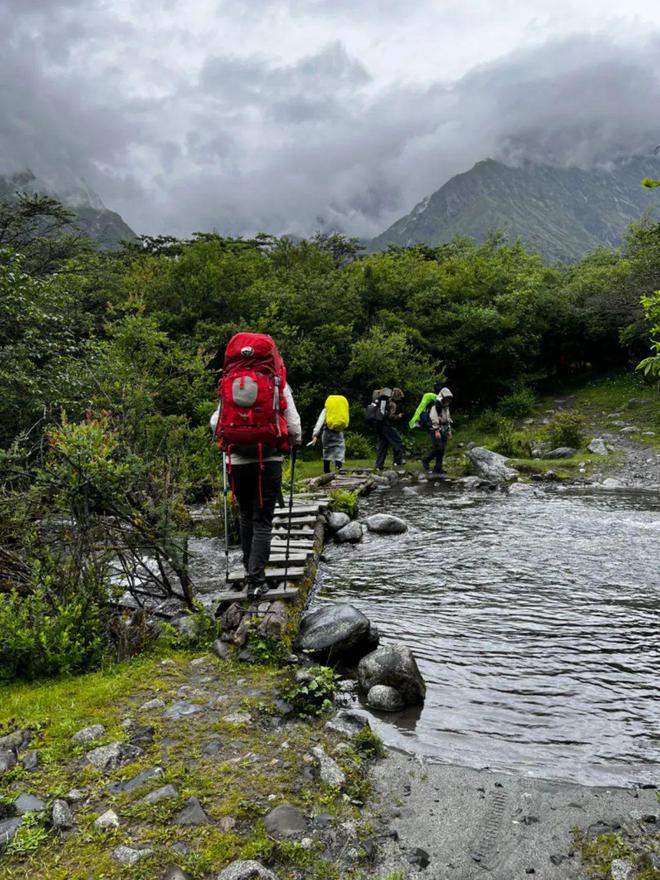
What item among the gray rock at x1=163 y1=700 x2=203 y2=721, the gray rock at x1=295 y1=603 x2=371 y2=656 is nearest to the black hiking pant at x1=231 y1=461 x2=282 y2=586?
the gray rock at x1=295 y1=603 x2=371 y2=656

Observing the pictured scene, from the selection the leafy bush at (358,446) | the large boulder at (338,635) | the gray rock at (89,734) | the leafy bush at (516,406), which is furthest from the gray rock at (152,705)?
the leafy bush at (516,406)

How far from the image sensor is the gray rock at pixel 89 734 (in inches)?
152

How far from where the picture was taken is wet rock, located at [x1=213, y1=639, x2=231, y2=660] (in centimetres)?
549

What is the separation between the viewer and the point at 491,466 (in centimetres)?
1722

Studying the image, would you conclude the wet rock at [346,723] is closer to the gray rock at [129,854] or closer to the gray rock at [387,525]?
the gray rock at [129,854]

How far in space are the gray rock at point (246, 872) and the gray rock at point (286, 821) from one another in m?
0.29

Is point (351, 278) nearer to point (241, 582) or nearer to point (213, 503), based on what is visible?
point (213, 503)

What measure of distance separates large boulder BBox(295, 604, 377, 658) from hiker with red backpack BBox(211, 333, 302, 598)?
0.93 metres

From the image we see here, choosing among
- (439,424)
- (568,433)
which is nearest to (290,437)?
→ (439,424)

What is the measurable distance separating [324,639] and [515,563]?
4400mm

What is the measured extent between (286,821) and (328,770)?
0.57 meters

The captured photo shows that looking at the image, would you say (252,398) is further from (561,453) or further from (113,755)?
(561,453)

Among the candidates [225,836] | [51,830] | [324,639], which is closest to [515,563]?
[324,639]

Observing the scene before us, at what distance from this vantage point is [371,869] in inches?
113
